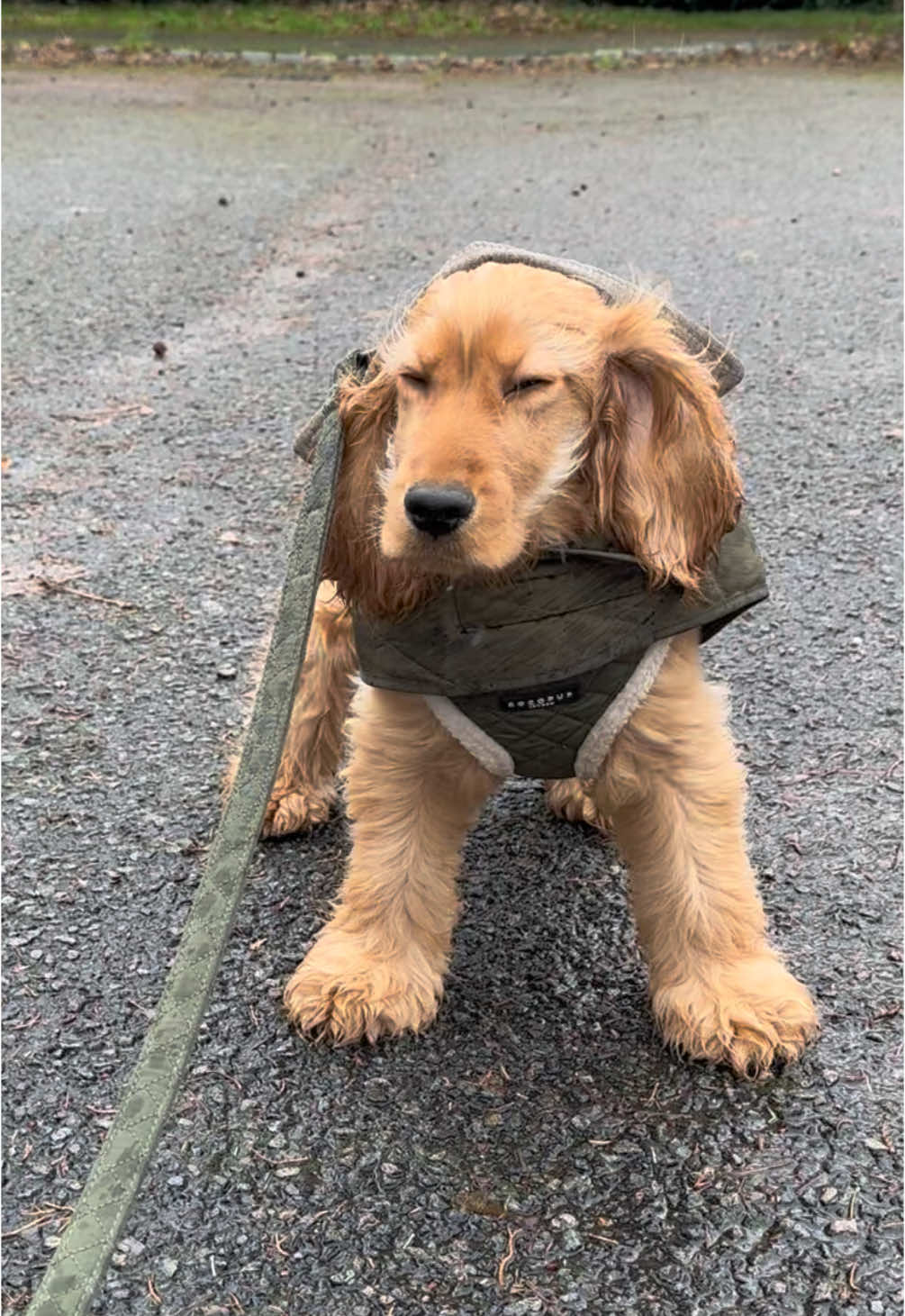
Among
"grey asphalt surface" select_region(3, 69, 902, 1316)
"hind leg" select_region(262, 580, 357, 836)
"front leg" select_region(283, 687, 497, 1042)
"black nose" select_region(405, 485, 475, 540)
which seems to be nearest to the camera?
"black nose" select_region(405, 485, 475, 540)

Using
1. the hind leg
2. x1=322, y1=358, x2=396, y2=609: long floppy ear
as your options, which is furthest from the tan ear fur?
the hind leg

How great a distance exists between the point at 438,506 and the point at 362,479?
1.30ft

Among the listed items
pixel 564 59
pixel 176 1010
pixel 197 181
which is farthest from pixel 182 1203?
pixel 564 59

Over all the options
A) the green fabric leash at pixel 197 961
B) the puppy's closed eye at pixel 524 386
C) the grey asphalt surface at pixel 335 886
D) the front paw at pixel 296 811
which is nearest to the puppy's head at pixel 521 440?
the puppy's closed eye at pixel 524 386

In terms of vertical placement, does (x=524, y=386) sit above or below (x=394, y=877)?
above

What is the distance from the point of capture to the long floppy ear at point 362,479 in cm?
226

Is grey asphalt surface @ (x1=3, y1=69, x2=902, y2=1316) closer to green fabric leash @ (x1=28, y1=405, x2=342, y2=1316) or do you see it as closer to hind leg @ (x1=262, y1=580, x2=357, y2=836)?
hind leg @ (x1=262, y1=580, x2=357, y2=836)

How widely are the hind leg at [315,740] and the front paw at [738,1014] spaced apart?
100 cm

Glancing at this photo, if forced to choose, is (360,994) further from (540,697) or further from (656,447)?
(656,447)

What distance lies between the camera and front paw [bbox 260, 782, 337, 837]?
121 inches

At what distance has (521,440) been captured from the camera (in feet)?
6.86

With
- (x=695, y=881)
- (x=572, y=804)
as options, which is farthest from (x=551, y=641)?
(x=572, y=804)

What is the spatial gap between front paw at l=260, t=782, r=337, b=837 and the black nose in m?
1.27

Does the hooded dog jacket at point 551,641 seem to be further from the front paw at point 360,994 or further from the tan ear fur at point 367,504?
the front paw at point 360,994
